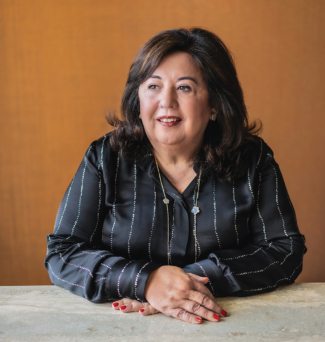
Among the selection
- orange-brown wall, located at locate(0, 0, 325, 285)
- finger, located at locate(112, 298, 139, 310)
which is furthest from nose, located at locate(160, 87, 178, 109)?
orange-brown wall, located at locate(0, 0, 325, 285)

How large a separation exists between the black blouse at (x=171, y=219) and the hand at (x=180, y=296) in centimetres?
12

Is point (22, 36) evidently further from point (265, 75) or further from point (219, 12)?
point (265, 75)

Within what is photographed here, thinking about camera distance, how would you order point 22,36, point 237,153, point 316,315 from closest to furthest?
point 316,315, point 237,153, point 22,36

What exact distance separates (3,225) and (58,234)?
141 centimetres

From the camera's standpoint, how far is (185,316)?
3.47 feet

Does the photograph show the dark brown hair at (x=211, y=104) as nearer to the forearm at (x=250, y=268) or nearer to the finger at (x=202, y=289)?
the forearm at (x=250, y=268)

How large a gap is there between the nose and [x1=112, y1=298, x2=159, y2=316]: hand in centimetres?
65

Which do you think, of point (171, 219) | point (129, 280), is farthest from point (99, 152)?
point (129, 280)

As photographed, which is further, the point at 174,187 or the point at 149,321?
the point at 174,187

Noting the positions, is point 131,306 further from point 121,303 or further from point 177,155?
point 177,155

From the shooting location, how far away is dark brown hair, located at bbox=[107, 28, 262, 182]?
1375mm

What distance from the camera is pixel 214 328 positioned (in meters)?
1.02

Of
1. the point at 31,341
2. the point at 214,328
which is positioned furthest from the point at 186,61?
the point at 31,341

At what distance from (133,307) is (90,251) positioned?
10.7 inches
